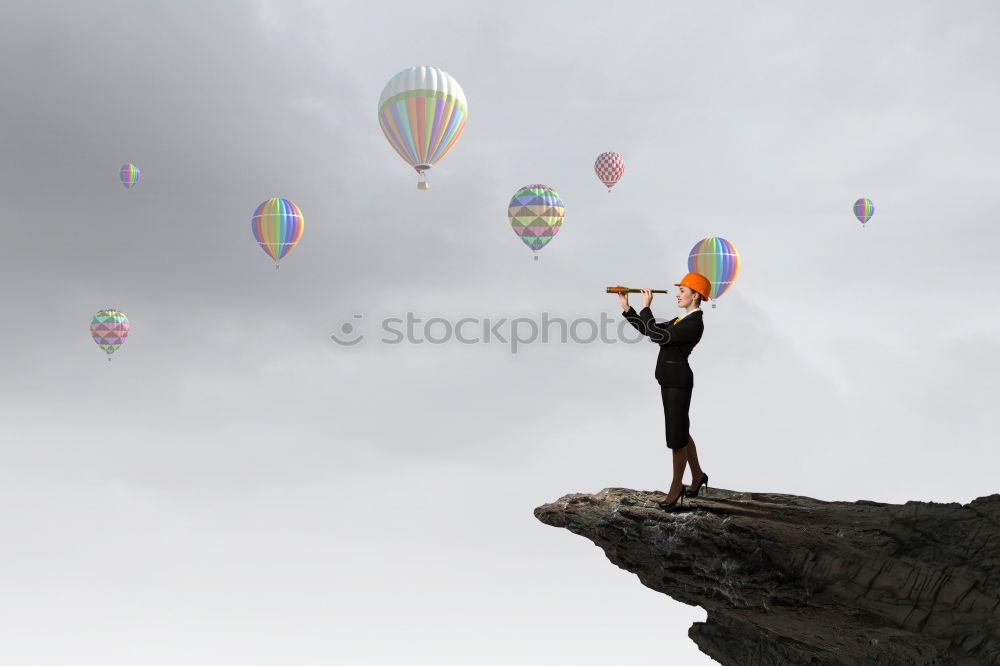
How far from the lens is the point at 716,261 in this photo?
37.5 metres

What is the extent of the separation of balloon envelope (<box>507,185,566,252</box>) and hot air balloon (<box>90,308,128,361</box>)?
21.0 meters

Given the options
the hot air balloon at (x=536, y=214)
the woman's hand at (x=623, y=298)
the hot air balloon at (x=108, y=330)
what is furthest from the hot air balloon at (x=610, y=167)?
the woman's hand at (x=623, y=298)

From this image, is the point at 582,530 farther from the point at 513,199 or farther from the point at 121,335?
the point at 121,335

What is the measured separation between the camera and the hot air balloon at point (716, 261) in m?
37.6

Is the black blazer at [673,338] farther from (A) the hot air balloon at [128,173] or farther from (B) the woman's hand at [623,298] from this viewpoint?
(A) the hot air balloon at [128,173]

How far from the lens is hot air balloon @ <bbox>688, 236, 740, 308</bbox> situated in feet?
123

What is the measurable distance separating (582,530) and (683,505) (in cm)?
178

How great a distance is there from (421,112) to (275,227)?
34.1 ft

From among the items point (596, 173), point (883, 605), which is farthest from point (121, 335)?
point (883, 605)

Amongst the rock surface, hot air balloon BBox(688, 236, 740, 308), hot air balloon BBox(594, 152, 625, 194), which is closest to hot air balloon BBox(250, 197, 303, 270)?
hot air balloon BBox(688, 236, 740, 308)

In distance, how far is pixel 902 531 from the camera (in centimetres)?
1261

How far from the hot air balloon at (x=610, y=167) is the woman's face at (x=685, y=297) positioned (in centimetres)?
3934

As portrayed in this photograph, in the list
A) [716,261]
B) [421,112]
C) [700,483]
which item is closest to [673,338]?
[700,483]

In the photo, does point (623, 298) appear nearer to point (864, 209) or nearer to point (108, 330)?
point (108, 330)
